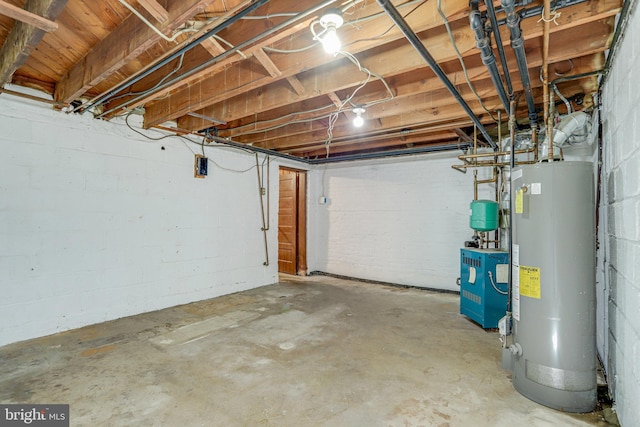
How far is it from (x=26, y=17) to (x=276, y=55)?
141 centimetres

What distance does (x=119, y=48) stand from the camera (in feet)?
6.86

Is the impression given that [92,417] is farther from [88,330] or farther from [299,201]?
[299,201]

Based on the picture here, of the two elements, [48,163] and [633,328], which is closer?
[633,328]

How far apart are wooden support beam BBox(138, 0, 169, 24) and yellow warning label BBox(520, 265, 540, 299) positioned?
2668mm

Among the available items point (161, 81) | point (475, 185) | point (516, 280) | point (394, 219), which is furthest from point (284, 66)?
point (394, 219)

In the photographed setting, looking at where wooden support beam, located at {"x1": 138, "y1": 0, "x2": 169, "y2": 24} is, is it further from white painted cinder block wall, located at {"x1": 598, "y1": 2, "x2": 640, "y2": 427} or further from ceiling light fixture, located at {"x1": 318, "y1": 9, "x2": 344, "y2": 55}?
white painted cinder block wall, located at {"x1": 598, "y1": 2, "x2": 640, "y2": 427}

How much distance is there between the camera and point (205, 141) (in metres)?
4.32

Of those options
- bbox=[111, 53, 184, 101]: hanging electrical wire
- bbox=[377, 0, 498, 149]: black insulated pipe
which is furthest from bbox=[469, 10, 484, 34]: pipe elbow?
bbox=[111, 53, 184, 101]: hanging electrical wire

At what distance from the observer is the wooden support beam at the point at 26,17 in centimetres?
158

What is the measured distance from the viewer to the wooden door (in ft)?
20.5

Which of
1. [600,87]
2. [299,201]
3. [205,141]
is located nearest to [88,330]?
[205,141]

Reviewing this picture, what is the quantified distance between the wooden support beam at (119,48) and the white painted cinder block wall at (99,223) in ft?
1.91

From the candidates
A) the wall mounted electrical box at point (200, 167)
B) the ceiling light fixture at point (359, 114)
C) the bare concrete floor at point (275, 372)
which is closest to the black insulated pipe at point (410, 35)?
the ceiling light fixture at point (359, 114)

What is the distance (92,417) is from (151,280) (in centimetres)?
213
